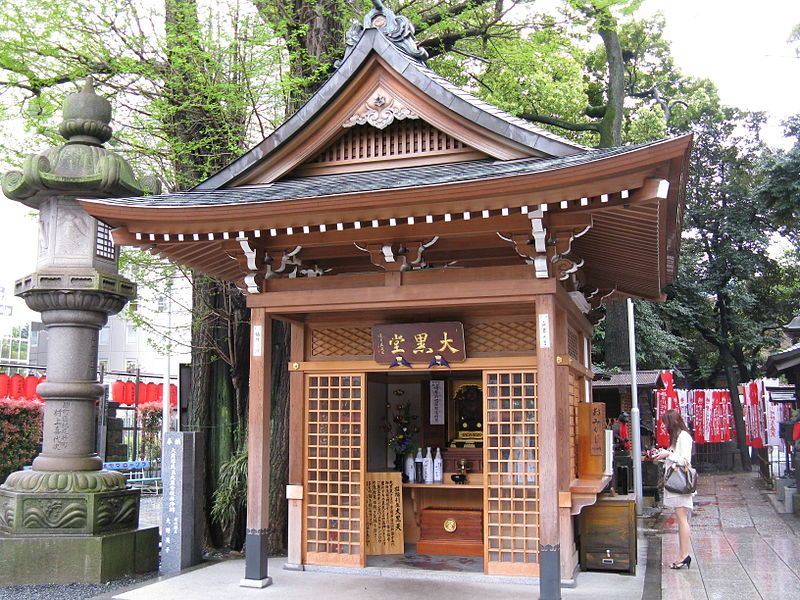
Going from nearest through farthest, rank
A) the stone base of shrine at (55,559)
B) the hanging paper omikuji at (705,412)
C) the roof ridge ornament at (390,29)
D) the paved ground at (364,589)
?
the paved ground at (364,589) < the stone base of shrine at (55,559) < the roof ridge ornament at (390,29) < the hanging paper omikuji at (705,412)

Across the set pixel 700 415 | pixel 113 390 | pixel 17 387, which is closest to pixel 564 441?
pixel 17 387

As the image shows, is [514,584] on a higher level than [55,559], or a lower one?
lower

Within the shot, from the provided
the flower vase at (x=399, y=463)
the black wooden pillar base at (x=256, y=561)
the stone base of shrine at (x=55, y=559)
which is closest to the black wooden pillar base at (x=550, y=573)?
the black wooden pillar base at (x=256, y=561)

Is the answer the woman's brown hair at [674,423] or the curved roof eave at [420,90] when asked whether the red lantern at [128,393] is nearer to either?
the curved roof eave at [420,90]

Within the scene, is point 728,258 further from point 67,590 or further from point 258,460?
point 67,590

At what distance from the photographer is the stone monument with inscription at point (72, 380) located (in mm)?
8469

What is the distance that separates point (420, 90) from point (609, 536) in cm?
560

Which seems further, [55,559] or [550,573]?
[55,559]

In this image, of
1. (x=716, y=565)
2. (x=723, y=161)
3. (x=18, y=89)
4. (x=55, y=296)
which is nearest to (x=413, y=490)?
(x=716, y=565)

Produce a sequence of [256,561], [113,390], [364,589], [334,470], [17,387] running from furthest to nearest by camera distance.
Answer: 1. [113,390]
2. [17,387]
3. [334,470]
4. [256,561]
5. [364,589]

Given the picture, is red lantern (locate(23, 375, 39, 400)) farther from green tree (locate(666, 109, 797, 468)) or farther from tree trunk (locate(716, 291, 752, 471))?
tree trunk (locate(716, 291, 752, 471))

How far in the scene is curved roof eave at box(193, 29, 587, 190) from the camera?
789 centimetres

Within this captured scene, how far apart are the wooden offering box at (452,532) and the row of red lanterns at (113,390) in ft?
29.2

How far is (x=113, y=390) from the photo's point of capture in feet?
66.0
